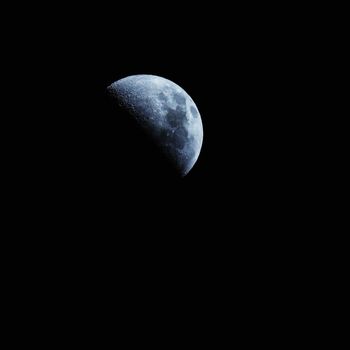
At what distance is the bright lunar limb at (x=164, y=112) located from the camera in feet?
10.4

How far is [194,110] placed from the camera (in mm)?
3535

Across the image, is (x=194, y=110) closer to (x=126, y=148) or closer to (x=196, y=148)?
(x=196, y=148)

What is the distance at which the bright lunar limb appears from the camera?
317cm

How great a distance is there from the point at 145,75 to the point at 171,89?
343 mm

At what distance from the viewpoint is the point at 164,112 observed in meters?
3.19

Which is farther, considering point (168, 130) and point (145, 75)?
point (145, 75)

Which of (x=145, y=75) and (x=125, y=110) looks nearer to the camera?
(x=125, y=110)

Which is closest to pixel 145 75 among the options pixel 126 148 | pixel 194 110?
pixel 194 110

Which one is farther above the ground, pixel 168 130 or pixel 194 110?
pixel 194 110

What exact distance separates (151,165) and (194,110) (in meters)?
0.80

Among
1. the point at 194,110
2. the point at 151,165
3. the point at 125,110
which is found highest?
the point at 194,110

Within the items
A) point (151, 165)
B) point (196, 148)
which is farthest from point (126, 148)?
point (196, 148)

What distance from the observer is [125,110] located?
322 centimetres

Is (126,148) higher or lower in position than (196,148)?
lower
